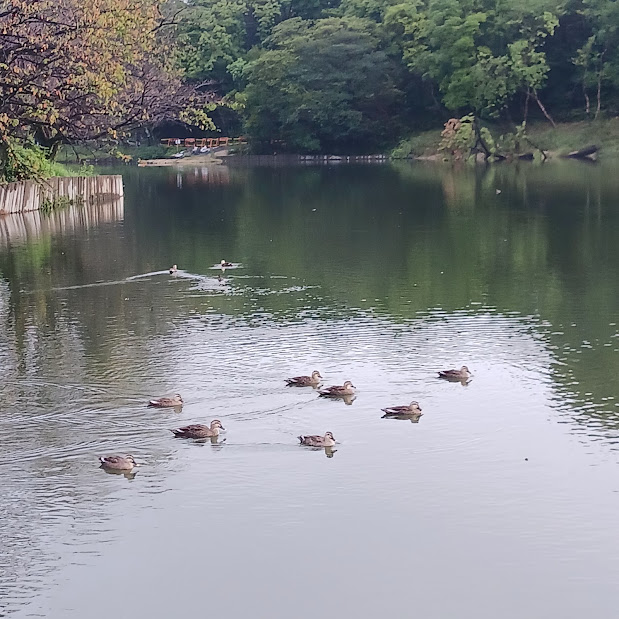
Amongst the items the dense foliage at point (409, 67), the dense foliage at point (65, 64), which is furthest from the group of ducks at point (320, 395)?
the dense foliage at point (409, 67)

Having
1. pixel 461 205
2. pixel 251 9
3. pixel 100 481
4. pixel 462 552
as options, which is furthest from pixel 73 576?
pixel 251 9

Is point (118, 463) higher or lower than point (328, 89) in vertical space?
lower

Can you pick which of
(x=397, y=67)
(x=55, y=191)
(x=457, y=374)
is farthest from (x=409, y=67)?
(x=457, y=374)

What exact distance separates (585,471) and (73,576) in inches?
205

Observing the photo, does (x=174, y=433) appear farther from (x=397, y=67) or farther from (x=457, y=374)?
(x=397, y=67)

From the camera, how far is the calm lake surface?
8914 millimetres

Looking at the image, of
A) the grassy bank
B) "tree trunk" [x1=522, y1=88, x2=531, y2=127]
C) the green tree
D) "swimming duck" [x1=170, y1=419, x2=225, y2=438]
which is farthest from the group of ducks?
the green tree

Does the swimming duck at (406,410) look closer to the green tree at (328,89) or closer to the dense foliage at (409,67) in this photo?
the dense foliage at (409,67)

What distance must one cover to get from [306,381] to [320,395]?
1.42 ft

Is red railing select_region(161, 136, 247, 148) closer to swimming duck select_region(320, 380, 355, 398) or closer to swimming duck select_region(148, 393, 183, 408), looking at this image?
swimming duck select_region(320, 380, 355, 398)

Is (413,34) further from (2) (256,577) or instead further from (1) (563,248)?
(2) (256,577)

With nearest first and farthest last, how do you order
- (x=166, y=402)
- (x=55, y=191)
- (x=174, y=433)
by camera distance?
(x=174, y=433) < (x=166, y=402) < (x=55, y=191)

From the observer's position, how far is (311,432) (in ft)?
40.7

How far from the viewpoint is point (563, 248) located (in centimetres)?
2742
